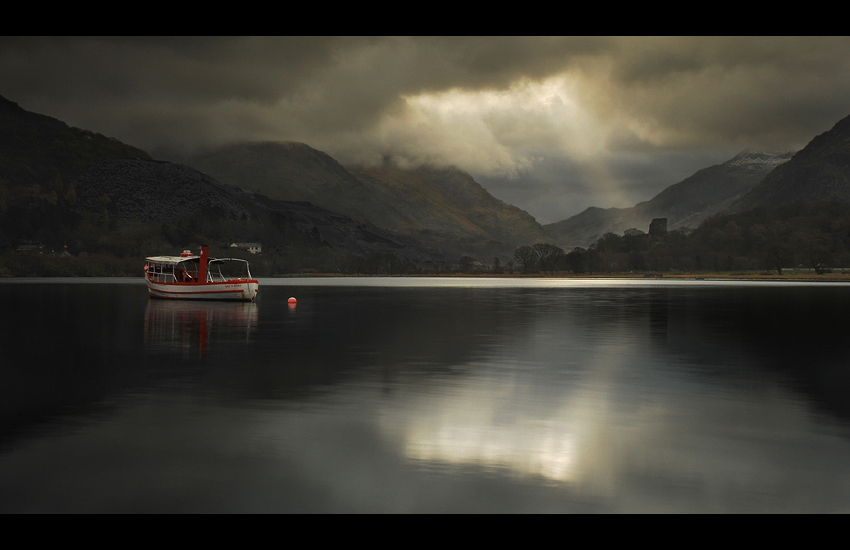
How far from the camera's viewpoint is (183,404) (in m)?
21.3

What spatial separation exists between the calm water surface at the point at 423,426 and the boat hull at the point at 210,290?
51.6 m

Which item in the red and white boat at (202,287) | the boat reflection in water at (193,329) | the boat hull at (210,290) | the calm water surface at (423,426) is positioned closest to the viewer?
the calm water surface at (423,426)

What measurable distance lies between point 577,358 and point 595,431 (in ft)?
54.2

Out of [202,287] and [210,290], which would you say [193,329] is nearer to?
[210,290]

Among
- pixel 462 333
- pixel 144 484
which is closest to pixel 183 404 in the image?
pixel 144 484

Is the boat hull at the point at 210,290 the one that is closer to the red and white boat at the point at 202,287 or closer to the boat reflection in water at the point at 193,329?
the red and white boat at the point at 202,287

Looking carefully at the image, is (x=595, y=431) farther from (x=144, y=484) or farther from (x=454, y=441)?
(x=144, y=484)

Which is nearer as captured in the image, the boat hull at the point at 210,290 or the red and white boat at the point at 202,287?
the boat hull at the point at 210,290

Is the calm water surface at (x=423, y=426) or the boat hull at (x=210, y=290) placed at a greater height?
the boat hull at (x=210, y=290)

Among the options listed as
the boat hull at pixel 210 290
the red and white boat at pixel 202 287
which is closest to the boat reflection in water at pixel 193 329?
the boat hull at pixel 210 290

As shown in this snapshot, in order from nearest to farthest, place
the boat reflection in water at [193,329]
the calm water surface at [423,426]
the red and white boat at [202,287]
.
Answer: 1. the calm water surface at [423,426]
2. the boat reflection in water at [193,329]
3. the red and white boat at [202,287]

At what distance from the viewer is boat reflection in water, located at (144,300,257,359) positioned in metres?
39.9

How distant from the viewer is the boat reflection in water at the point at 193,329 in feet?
131

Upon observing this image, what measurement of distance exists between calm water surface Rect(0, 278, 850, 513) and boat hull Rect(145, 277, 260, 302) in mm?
51563
